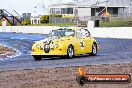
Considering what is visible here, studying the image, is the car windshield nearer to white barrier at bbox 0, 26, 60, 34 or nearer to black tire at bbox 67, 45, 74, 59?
black tire at bbox 67, 45, 74, 59

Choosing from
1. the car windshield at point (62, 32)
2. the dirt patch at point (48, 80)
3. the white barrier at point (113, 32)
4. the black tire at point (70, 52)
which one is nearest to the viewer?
the dirt patch at point (48, 80)

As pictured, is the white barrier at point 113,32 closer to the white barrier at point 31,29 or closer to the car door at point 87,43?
the white barrier at point 31,29

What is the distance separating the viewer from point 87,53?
74.6 feet

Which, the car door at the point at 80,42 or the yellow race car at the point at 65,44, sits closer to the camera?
the yellow race car at the point at 65,44

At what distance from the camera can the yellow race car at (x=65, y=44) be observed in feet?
67.5

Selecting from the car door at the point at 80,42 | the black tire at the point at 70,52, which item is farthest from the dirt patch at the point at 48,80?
the car door at the point at 80,42

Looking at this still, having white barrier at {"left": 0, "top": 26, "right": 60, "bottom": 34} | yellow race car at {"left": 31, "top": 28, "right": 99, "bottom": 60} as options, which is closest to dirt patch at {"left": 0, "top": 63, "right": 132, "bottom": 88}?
yellow race car at {"left": 31, "top": 28, "right": 99, "bottom": 60}

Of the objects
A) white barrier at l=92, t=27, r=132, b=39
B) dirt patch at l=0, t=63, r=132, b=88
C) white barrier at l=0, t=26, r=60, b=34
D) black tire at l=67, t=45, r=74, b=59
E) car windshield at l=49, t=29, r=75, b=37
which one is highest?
car windshield at l=49, t=29, r=75, b=37

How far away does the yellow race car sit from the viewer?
2058 cm

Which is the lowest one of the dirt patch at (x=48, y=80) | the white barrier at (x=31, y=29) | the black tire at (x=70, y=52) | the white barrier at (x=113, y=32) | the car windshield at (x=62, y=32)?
the white barrier at (x=31, y=29)

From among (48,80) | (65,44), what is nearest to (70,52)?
(65,44)

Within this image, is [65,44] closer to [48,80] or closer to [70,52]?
[70,52]

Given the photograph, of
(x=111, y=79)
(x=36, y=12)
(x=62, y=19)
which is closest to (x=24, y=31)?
(x=62, y=19)

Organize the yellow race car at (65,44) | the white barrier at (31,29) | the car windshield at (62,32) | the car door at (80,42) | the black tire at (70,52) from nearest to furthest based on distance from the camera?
the yellow race car at (65,44) < the black tire at (70,52) < the car windshield at (62,32) < the car door at (80,42) < the white barrier at (31,29)
